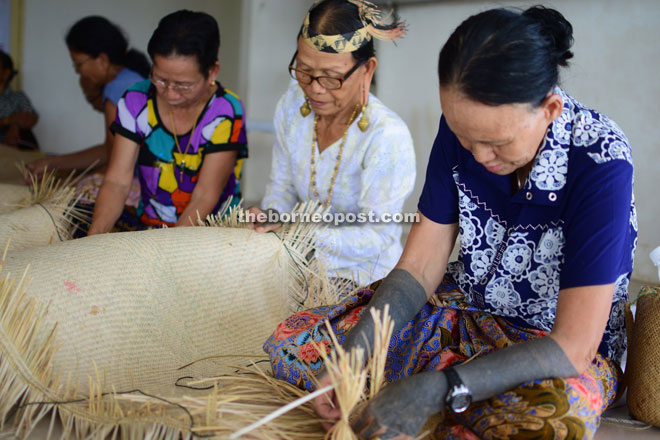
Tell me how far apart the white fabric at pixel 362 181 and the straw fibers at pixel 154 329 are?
0.54 feet

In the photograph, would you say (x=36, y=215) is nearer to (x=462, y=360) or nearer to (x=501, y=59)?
(x=462, y=360)

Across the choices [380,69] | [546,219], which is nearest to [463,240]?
[546,219]

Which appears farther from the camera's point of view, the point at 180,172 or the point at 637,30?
the point at 637,30

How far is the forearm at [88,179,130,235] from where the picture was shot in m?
2.42

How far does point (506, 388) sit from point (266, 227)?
112 centimetres

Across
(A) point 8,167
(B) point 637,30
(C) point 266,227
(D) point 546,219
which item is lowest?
(A) point 8,167

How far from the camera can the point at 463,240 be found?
151 centimetres

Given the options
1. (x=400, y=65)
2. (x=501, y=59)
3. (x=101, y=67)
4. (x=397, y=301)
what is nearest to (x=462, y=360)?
(x=397, y=301)

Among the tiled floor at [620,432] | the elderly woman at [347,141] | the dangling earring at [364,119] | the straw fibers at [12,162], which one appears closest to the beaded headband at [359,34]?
the elderly woman at [347,141]

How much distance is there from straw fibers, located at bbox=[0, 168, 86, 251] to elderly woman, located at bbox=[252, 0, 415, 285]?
2.47 ft

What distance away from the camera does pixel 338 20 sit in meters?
2.12

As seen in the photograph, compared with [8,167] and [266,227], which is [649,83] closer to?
[266,227]

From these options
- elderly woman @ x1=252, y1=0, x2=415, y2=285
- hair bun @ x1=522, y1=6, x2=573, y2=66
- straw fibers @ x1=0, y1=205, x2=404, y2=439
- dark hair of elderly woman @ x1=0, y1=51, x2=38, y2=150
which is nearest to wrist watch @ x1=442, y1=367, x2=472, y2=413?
straw fibers @ x1=0, y1=205, x2=404, y2=439

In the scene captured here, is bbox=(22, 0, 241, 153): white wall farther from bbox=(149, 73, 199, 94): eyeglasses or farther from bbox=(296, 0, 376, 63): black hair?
bbox=(296, 0, 376, 63): black hair
